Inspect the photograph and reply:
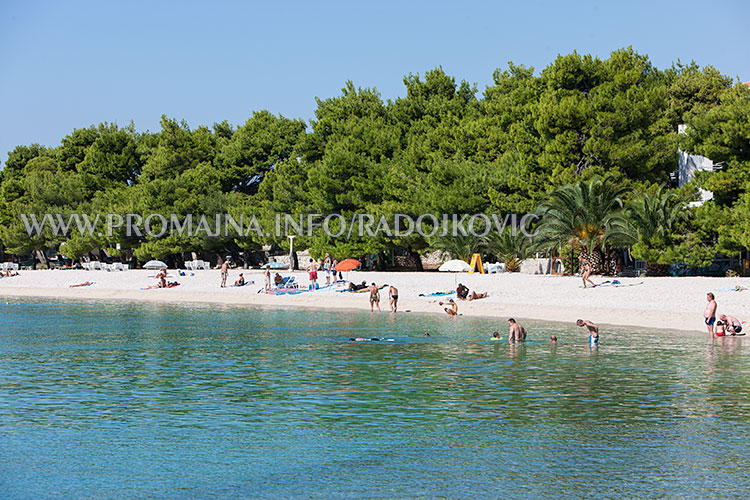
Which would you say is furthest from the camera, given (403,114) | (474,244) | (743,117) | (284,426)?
(403,114)

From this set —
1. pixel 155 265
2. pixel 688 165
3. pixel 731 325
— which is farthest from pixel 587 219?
pixel 155 265

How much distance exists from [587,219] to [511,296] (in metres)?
7.47

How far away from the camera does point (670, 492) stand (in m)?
10.4

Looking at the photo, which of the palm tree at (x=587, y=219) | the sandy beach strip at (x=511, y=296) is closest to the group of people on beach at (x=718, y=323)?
the sandy beach strip at (x=511, y=296)

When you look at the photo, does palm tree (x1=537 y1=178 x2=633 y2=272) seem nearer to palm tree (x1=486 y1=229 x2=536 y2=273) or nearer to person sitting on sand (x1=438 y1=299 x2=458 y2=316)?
palm tree (x1=486 y1=229 x2=536 y2=273)

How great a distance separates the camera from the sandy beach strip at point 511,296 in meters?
33.9

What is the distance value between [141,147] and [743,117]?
63.8 metres

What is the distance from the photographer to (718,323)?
2711 centimetres

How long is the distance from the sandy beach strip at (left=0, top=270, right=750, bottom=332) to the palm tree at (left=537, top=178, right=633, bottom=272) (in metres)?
2.71

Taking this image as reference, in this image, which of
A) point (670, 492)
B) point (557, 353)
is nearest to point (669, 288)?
point (557, 353)

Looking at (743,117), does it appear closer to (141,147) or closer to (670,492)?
(670,492)

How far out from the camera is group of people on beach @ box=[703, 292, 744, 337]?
87.2ft

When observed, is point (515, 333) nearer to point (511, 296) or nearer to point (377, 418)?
point (377, 418)

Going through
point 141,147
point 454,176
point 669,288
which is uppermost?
point 141,147
